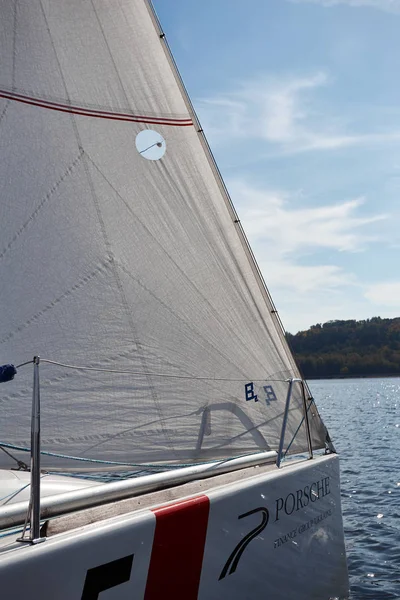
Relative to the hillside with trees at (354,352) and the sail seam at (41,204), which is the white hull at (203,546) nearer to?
the sail seam at (41,204)

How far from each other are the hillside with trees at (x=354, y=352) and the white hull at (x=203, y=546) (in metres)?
81.7

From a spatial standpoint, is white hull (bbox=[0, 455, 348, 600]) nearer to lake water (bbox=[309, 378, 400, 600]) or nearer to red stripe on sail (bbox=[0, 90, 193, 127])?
lake water (bbox=[309, 378, 400, 600])

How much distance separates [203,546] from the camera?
118 inches

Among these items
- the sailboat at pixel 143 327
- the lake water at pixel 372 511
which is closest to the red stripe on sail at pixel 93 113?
the sailboat at pixel 143 327

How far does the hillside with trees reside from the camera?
8756cm

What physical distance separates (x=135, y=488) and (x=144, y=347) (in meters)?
0.95

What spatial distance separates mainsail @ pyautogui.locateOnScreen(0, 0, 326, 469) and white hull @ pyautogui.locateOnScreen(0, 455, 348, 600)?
0.44 metres

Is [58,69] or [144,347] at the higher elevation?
[58,69]

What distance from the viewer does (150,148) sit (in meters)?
4.25

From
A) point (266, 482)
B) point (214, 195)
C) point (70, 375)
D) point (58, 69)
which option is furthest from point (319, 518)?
point (58, 69)

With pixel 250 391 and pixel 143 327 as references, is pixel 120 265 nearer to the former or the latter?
pixel 143 327

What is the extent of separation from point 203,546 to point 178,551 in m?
0.18

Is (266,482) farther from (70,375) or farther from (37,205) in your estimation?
(37,205)

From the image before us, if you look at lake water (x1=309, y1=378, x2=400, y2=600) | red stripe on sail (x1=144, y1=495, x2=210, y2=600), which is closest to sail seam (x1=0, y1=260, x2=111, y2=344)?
red stripe on sail (x1=144, y1=495, x2=210, y2=600)
